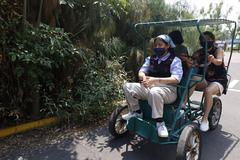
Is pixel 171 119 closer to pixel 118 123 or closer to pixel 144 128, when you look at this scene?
pixel 144 128

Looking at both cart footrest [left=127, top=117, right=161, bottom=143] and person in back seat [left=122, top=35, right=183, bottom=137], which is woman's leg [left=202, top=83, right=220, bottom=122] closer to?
person in back seat [left=122, top=35, right=183, bottom=137]

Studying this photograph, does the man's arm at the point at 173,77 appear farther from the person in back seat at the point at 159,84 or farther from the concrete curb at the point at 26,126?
the concrete curb at the point at 26,126

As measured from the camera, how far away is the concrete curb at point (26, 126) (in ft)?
11.4

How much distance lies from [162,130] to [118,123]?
2.86 ft

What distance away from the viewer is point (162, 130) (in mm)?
2768

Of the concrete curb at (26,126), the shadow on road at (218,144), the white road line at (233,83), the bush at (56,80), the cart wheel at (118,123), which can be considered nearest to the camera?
the shadow on road at (218,144)

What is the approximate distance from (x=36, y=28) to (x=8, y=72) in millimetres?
715

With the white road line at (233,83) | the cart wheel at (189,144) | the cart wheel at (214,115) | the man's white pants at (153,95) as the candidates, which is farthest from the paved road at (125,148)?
the white road line at (233,83)

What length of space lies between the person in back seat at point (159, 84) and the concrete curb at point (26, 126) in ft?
4.33

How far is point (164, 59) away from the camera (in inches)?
121

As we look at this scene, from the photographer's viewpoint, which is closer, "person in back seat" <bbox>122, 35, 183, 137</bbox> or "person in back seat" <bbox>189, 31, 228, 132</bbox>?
"person in back seat" <bbox>122, 35, 183, 137</bbox>

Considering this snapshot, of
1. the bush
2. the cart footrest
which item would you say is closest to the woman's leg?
the cart footrest

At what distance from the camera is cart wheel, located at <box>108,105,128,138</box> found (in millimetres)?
3369

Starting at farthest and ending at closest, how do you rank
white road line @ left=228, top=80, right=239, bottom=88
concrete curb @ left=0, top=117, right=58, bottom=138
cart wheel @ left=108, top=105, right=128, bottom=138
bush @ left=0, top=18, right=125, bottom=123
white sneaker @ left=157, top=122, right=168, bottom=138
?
1. white road line @ left=228, top=80, right=239, bottom=88
2. concrete curb @ left=0, top=117, right=58, bottom=138
3. cart wheel @ left=108, top=105, right=128, bottom=138
4. bush @ left=0, top=18, right=125, bottom=123
5. white sneaker @ left=157, top=122, right=168, bottom=138
